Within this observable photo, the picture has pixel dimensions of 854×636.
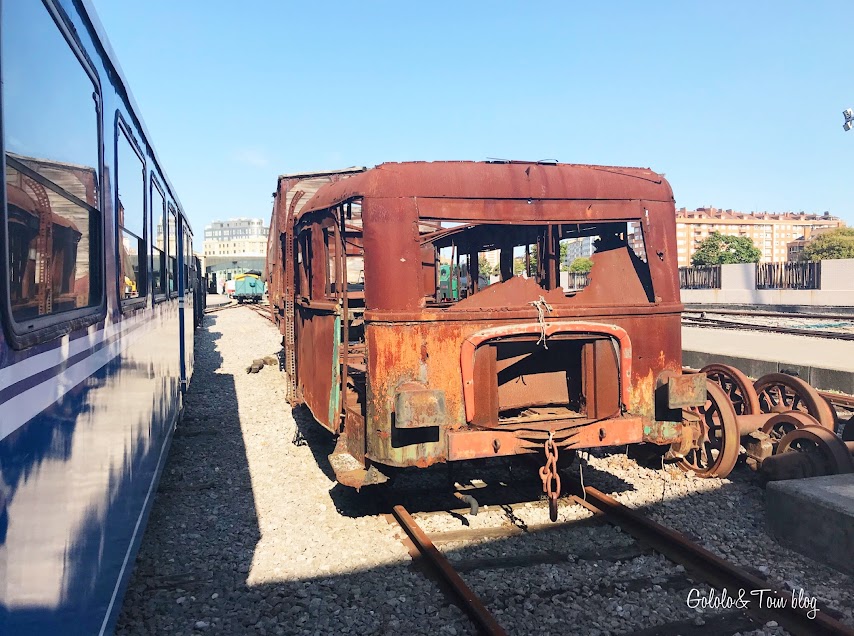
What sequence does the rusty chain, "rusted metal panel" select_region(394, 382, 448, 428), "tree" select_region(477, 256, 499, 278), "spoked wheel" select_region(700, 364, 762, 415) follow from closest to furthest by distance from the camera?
"rusted metal panel" select_region(394, 382, 448, 428) → the rusty chain → "spoked wheel" select_region(700, 364, 762, 415) → "tree" select_region(477, 256, 499, 278)

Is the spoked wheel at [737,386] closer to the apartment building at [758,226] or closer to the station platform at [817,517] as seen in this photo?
the station platform at [817,517]

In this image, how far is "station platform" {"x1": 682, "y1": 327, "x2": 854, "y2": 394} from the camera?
9.32 m

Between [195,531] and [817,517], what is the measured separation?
4594mm

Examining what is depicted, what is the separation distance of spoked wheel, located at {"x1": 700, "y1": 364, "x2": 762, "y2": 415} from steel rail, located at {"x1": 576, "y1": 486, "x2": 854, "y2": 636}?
2186 mm

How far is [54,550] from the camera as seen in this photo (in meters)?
1.97

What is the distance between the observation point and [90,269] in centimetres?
274

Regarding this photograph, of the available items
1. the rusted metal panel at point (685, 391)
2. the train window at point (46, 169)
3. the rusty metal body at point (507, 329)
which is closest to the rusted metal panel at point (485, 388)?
the rusty metal body at point (507, 329)

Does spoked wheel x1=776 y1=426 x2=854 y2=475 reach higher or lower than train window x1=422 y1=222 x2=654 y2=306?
lower

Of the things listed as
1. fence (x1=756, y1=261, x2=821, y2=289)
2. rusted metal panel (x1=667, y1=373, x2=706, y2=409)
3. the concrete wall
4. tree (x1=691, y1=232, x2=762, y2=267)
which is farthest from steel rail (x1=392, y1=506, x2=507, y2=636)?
tree (x1=691, y1=232, x2=762, y2=267)

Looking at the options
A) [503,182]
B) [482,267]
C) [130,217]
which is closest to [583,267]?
[482,267]

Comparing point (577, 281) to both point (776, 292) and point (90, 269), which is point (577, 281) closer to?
point (776, 292)

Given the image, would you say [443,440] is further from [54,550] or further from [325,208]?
[54,550]

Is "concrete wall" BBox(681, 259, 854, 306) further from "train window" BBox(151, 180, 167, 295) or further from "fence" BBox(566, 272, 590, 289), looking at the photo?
"train window" BBox(151, 180, 167, 295)

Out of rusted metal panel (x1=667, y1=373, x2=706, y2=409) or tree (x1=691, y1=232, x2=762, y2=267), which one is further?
tree (x1=691, y1=232, x2=762, y2=267)
